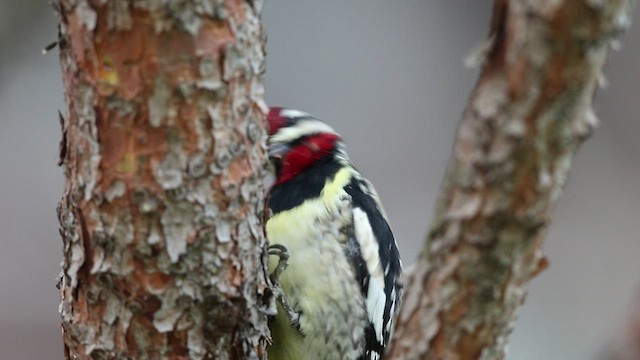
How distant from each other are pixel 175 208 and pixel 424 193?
2.66 meters

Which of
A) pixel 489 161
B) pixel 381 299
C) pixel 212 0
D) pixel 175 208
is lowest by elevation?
pixel 381 299

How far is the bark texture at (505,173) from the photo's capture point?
1052mm

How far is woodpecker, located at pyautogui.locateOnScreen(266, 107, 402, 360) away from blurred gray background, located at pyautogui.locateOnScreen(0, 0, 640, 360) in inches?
68.6

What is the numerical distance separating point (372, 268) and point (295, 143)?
1.07ft

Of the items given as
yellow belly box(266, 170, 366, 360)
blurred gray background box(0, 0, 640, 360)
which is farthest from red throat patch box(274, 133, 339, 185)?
blurred gray background box(0, 0, 640, 360)

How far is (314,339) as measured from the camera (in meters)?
2.00

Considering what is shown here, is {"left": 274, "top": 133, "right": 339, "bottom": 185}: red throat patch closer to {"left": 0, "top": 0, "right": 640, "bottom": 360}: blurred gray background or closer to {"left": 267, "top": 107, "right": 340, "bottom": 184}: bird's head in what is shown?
{"left": 267, "top": 107, "right": 340, "bottom": 184}: bird's head

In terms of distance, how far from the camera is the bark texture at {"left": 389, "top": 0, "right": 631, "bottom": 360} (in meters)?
1.05

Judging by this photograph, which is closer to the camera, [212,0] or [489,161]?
[489,161]

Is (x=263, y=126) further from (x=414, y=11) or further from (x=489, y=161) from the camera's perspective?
(x=414, y=11)

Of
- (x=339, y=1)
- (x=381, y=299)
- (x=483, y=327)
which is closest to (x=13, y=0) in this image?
(x=339, y=1)

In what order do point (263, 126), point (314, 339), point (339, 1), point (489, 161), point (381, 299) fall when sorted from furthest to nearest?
point (339, 1) < point (381, 299) < point (314, 339) < point (263, 126) < point (489, 161)

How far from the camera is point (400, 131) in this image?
13.6 feet

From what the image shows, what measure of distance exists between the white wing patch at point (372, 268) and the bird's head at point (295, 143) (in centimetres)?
16
